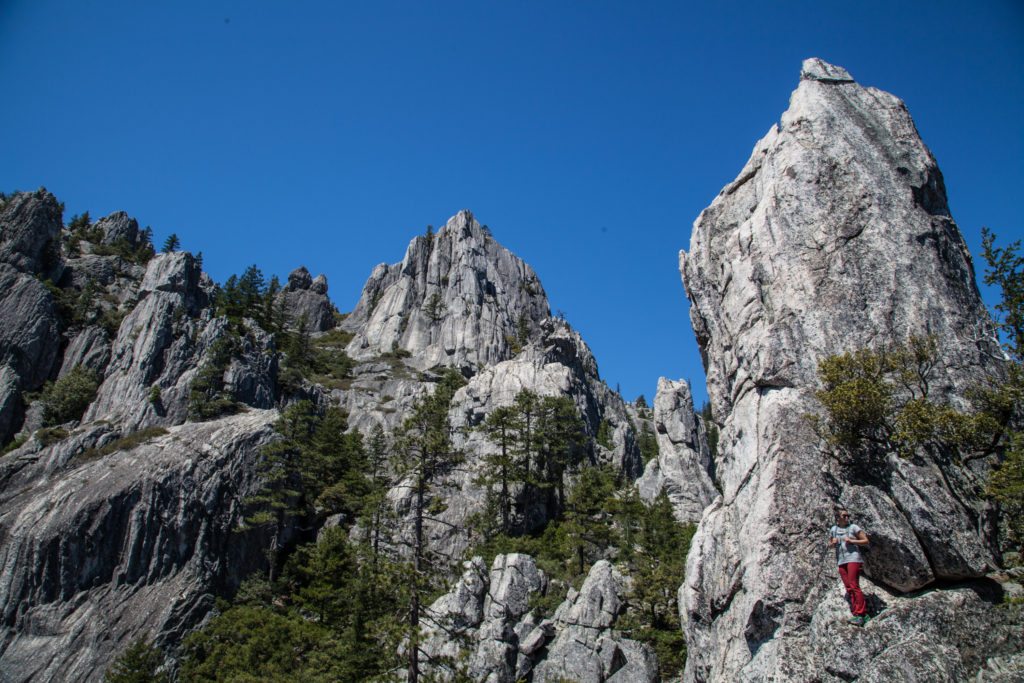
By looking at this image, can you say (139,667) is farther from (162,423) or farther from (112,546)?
(162,423)

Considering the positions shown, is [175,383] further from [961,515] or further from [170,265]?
[961,515]

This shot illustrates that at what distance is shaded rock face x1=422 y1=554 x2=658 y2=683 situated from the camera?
29.9 m

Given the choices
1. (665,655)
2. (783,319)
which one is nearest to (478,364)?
(665,655)

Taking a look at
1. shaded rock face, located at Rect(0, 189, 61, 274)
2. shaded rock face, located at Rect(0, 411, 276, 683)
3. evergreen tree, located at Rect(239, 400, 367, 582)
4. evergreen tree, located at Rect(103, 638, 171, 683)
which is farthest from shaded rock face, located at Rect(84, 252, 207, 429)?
evergreen tree, located at Rect(103, 638, 171, 683)

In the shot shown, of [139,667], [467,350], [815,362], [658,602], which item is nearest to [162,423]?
[139,667]

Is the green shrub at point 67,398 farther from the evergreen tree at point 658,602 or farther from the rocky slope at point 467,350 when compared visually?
the evergreen tree at point 658,602

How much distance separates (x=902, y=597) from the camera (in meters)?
16.7

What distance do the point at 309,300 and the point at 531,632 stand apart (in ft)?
389

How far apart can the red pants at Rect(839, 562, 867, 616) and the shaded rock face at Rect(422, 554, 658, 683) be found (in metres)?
15.8

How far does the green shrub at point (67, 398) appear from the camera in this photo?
61.2 metres

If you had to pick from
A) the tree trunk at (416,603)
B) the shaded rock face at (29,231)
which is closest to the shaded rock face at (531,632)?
the tree trunk at (416,603)

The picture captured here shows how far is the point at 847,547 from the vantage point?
1611cm

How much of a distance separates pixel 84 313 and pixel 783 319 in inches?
3139

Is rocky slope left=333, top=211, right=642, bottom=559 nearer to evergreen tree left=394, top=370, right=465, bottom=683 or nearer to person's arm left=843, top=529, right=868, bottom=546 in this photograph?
evergreen tree left=394, top=370, right=465, bottom=683
